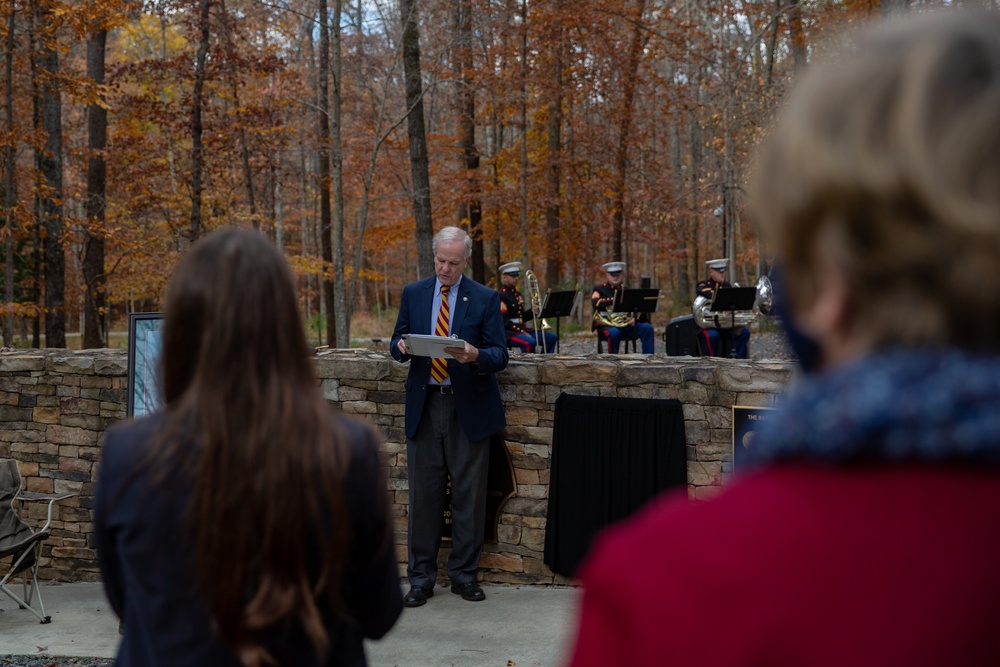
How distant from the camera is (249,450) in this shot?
168 centimetres

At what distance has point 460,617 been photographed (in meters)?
5.39

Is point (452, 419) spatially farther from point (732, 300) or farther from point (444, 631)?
point (732, 300)

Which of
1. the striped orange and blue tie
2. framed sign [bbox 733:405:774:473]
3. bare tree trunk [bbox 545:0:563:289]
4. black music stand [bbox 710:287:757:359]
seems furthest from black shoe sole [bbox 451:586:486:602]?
bare tree trunk [bbox 545:0:563:289]

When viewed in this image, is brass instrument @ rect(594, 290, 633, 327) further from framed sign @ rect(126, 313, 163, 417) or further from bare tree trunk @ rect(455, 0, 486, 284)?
framed sign @ rect(126, 313, 163, 417)

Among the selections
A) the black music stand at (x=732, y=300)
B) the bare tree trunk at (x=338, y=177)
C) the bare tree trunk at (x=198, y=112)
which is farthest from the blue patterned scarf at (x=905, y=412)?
the bare tree trunk at (x=338, y=177)

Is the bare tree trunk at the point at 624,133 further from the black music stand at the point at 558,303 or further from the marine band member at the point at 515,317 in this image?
the black music stand at the point at 558,303

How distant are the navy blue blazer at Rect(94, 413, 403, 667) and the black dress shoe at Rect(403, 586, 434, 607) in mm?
3760

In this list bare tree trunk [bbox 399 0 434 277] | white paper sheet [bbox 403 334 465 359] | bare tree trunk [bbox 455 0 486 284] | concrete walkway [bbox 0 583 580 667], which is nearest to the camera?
concrete walkway [bbox 0 583 580 667]

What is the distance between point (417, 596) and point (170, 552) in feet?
13.2

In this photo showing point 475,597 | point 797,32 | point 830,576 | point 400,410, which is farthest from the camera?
point 797,32

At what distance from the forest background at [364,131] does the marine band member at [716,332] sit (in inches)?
99.5

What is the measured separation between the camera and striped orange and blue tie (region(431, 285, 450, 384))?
5.52 meters

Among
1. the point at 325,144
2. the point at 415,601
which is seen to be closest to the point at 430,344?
the point at 415,601

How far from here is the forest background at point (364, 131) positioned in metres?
12.4
